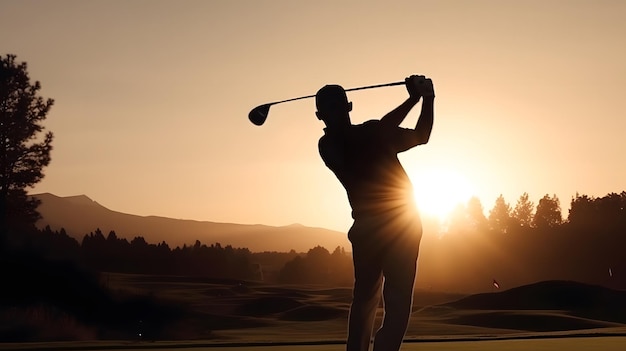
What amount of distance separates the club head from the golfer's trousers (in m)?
1.63

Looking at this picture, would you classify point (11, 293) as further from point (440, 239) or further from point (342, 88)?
point (440, 239)

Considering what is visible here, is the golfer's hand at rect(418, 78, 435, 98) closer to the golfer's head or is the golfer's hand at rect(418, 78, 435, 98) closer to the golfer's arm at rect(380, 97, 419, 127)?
the golfer's arm at rect(380, 97, 419, 127)

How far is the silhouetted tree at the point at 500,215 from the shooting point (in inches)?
5645

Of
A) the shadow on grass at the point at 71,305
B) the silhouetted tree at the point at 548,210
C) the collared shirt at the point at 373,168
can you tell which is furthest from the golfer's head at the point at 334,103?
the silhouetted tree at the point at 548,210

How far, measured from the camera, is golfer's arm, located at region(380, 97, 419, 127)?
7898mm

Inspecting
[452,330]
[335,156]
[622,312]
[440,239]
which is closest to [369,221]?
[335,156]

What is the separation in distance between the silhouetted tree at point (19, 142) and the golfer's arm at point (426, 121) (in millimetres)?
43575

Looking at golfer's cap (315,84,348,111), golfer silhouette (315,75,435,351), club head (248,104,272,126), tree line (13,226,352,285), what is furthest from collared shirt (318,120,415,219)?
tree line (13,226,352,285)

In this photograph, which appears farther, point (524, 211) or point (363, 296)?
point (524, 211)

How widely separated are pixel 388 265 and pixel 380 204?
484 mm

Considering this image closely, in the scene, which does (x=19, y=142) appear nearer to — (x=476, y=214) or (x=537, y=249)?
(x=537, y=249)

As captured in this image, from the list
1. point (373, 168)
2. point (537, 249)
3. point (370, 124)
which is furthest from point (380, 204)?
point (537, 249)

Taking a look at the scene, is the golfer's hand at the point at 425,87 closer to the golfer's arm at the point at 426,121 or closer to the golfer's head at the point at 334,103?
the golfer's arm at the point at 426,121

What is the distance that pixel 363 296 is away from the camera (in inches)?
315
